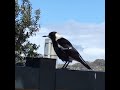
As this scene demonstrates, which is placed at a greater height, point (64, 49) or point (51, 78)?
point (64, 49)

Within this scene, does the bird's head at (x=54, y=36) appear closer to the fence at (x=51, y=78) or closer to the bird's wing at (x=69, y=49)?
the bird's wing at (x=69, y=49)

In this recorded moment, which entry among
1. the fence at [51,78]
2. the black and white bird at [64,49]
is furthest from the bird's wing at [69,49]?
the fence at [51,78]

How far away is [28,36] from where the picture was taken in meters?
5.49

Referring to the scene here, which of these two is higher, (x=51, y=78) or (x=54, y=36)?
(x=54, y=36)

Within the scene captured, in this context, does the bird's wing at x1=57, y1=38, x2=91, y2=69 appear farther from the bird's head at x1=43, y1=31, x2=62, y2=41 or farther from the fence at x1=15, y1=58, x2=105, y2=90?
the fence at x1=15, y1=58, x2=105, y2=90

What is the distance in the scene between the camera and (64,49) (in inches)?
102

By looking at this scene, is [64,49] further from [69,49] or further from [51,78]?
[51,78]

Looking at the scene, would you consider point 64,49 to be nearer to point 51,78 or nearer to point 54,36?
point 54,36

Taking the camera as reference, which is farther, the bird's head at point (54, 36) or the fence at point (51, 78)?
the bird's head at point (54, 36)

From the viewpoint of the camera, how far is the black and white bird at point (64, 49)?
99.9 inches

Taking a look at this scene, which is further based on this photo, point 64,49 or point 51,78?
point 64,49

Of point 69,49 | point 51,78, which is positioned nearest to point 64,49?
point 69,49
